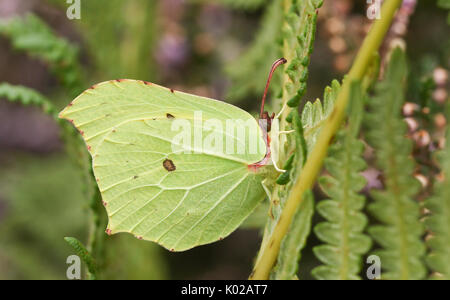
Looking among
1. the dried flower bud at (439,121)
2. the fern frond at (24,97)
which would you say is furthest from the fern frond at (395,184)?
the fern frond at (24,97)

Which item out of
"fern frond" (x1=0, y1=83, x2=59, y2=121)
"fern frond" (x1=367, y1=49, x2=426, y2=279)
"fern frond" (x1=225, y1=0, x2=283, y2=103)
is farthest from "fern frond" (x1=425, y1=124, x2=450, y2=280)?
"fern frond" (x1=225, y1=0, x2=283, y2=103)

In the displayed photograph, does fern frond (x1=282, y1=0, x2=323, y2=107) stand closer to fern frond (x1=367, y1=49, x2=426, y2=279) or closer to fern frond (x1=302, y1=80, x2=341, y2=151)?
fern frond (x1=302, y1=80, x2=341, y2=151)

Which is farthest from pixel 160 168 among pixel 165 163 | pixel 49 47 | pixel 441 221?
pixel 441 221

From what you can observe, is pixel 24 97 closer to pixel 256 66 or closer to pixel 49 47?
pixel 49 47

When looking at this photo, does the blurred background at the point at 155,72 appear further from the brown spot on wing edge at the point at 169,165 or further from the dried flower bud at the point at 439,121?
the brown spot on wing edge at the point at 169,165
